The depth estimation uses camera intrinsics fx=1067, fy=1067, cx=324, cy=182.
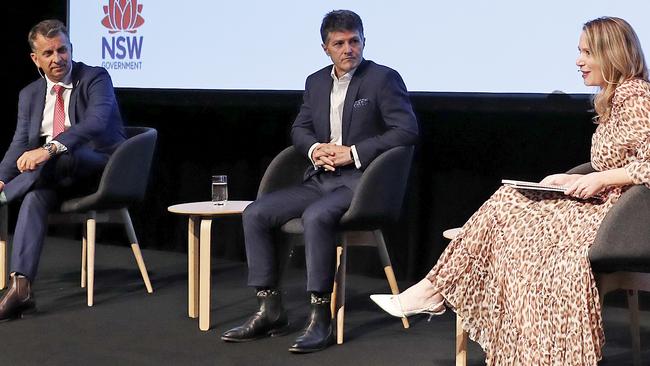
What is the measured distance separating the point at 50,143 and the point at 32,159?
0.38ft

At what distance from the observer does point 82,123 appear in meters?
4.82

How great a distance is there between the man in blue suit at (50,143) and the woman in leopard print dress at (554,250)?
1.82 m

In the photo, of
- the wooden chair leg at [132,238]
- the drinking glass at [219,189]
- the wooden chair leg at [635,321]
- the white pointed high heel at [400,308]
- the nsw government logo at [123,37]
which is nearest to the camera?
the white pointed high heel at [400,308]

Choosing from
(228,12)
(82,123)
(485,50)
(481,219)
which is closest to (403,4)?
(485,50)

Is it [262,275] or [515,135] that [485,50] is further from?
[262,275]

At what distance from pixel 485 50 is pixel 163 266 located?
2.25 metres

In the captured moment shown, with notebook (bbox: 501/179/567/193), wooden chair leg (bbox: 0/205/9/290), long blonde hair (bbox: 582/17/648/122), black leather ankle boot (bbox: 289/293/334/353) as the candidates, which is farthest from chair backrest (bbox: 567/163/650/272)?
wooden chair leg (bbox: 0/205/9/290)

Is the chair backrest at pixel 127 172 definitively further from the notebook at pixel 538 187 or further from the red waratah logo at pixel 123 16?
the notebook at pixel 538 187

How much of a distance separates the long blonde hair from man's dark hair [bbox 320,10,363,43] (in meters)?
1.15

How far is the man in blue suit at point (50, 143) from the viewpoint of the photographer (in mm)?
4617

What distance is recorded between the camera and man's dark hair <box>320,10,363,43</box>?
4.21 metres

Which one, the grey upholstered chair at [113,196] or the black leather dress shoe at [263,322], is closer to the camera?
the black leather dress shoe at [263,322]

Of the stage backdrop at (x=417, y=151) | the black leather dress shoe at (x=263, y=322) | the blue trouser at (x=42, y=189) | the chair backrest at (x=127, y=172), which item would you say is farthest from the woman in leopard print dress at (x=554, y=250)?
the blue trouser at (x=42, y=189)

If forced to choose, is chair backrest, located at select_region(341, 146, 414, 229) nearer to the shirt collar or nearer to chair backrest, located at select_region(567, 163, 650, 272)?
the shirt collar
